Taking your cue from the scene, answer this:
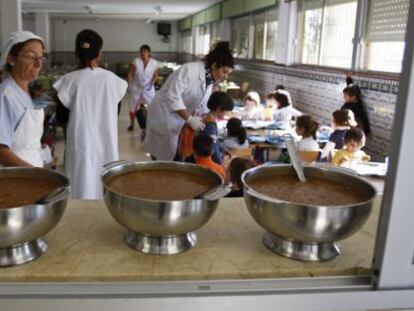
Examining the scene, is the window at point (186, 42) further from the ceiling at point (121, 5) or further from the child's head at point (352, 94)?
the child's head at point (352, 94)

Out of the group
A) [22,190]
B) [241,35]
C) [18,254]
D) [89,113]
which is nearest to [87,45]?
[89,113]

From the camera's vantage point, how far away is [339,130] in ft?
10.8

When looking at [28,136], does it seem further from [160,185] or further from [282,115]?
[282,115]

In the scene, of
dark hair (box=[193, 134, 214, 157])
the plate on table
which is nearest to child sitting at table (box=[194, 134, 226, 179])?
dark hair (box=[193, 134, 214, 157])

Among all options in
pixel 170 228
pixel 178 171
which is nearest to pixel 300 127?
pixel 178 171

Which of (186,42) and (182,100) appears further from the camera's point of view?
(186,42)

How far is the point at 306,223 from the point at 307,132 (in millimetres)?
2515

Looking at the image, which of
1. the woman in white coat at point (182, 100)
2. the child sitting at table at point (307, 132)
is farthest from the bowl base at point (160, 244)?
the child sitting at table at point (307, 132)

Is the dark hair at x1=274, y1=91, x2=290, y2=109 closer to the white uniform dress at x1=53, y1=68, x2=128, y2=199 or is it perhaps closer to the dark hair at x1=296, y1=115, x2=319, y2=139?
the dark hair at x1=296, y1=115, x2=319, y2=139

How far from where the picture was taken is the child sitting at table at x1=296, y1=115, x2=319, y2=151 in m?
3.11

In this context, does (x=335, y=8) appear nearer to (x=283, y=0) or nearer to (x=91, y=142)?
(x=283, y=0)

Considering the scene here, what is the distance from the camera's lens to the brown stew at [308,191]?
869 millimetres

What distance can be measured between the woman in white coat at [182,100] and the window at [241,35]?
5.00m

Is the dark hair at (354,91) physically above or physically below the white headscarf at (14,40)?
below
